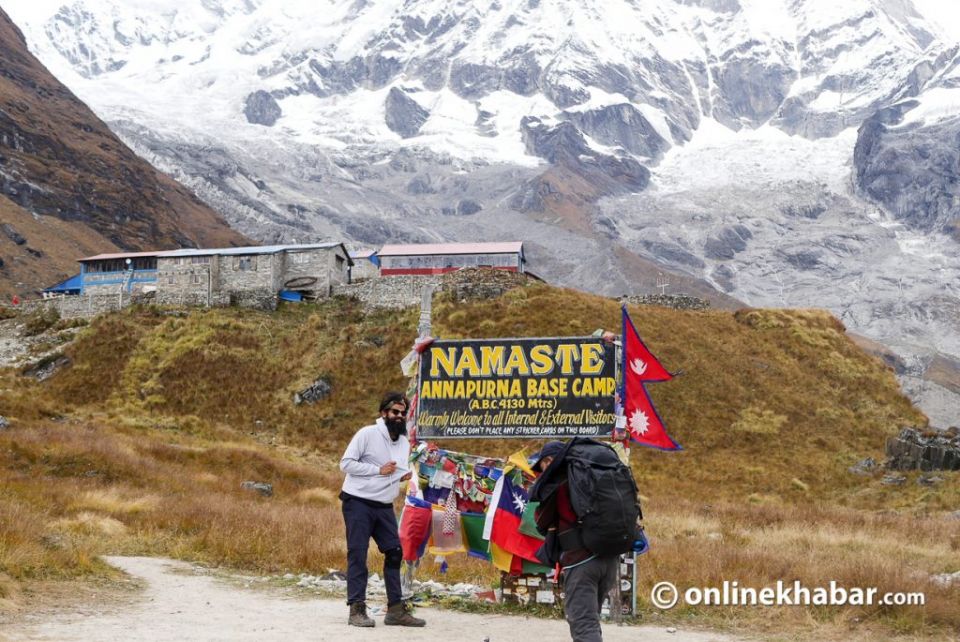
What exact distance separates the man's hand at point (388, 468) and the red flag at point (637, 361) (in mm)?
3589

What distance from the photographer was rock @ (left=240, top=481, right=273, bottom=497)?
22163mm

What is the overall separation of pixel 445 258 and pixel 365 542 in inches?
2309

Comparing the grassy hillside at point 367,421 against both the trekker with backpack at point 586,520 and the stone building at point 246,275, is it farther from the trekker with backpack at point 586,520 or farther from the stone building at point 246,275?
the trekker with backpack at point 586,520

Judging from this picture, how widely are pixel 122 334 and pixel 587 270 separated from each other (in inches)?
5852

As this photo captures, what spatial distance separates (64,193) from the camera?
4786 inches

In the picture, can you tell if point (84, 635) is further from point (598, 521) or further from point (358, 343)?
point (358, 343)

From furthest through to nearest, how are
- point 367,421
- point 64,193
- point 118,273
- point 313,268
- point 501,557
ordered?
1. point 64,193
2. point 118,273
3. point 313,268
4. point 367,421
5. point 501,557

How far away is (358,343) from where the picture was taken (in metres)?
42.2

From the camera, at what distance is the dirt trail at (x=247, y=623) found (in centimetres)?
839

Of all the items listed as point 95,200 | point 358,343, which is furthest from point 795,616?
point 95,200

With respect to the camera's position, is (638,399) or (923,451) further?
(923,451)

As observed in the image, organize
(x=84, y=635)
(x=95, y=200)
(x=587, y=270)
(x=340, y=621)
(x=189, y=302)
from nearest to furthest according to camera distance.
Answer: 1. (x=84, y=635)
2. (x=340, y=621)
3. (x=189, y=302)
4. (x=95, y=200)
5. (x=587, y=270)

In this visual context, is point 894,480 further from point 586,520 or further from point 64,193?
point 64,193

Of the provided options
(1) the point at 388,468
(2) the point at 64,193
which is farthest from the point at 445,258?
(2) the point at 64,193
